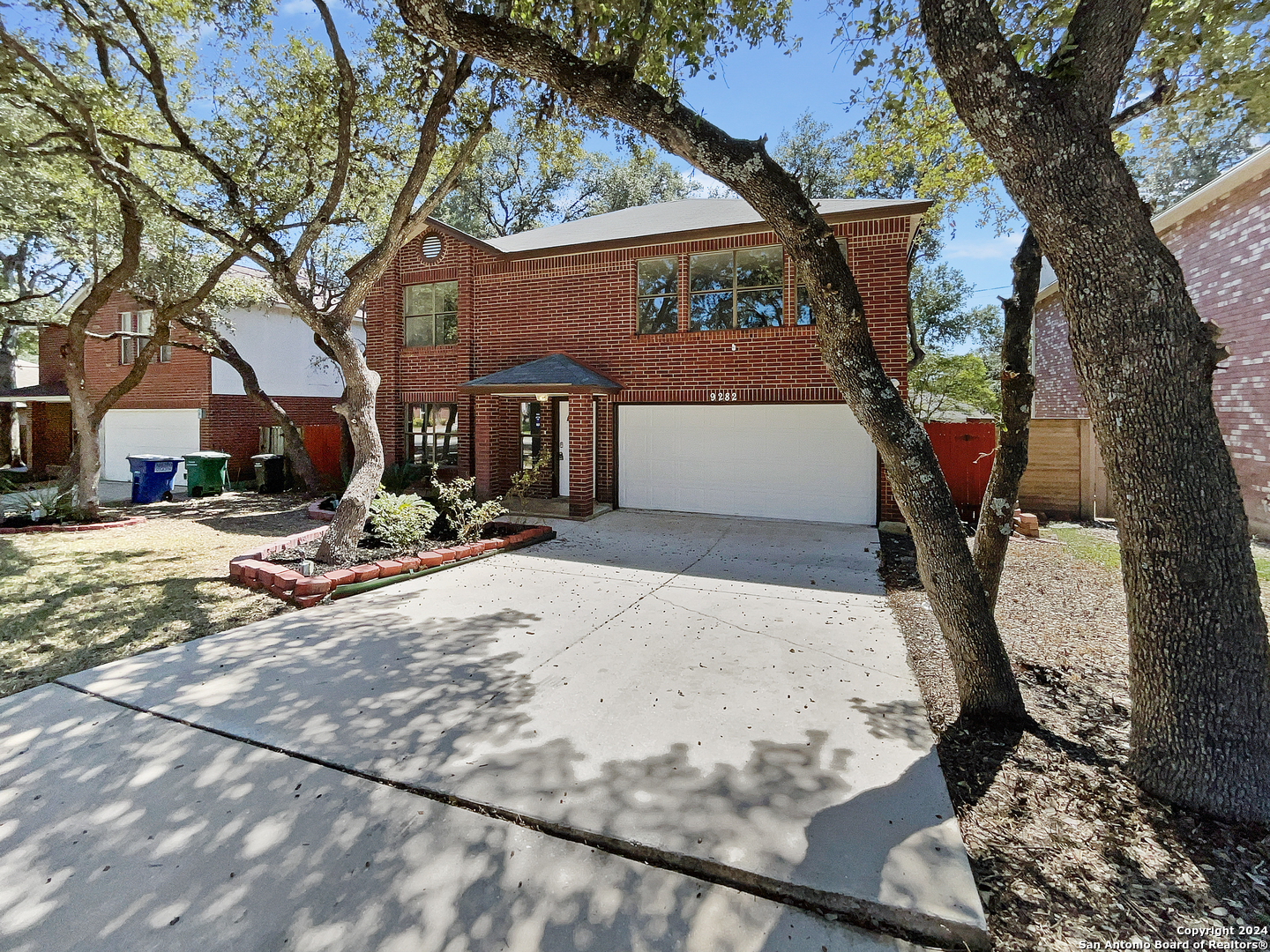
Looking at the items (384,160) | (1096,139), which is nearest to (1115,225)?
(1096,139)

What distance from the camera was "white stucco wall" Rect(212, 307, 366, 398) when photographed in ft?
55.3

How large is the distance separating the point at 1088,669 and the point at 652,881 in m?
3.71

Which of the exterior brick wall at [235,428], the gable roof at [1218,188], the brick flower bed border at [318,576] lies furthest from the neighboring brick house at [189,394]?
the gable roof at [1218,188]

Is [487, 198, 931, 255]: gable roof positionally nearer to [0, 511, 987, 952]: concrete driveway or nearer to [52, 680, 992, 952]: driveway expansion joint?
[0, 511, 987, 952]: concrete driveway

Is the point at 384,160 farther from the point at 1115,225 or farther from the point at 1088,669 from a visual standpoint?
the point at 1088,669

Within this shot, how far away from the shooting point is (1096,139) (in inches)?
106

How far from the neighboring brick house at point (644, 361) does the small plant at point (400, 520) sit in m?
3.62

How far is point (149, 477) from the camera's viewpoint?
42.9 ft

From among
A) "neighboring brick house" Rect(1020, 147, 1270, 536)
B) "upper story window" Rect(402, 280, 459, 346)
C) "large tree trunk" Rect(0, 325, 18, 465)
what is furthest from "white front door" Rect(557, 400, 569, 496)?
"large tree trunk" Rect(0, 325, 18, 465)

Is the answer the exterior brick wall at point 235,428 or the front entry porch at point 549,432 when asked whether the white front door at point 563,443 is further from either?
the exterior brick wall at point 235,428

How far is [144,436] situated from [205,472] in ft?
19.0

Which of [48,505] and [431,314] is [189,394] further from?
[431,314]

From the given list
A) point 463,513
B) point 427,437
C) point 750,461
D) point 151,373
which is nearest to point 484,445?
point 427,437

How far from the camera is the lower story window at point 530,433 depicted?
41.3 ft
